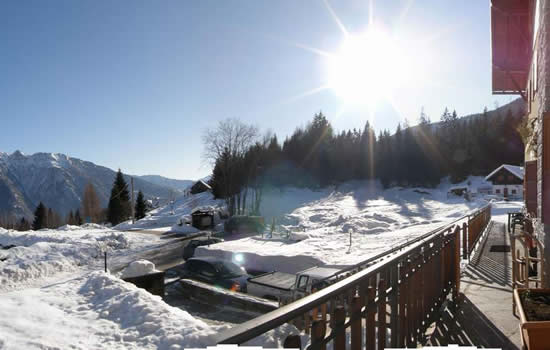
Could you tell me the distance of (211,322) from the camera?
783 cm

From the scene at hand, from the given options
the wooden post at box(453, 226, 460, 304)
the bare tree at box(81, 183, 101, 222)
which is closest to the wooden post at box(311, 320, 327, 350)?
the wooden post at box(453, 226, 460, 304)

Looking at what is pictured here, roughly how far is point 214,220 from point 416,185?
117 feet

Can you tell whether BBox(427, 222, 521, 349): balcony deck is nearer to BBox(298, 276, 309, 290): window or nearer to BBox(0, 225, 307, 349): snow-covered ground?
BBox(0, 225, 307, 349): snow-covered ground

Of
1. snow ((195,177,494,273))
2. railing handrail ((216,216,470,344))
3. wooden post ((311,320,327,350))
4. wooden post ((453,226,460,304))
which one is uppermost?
railing handrail ((216,216,470,344))

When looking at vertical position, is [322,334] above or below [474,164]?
below

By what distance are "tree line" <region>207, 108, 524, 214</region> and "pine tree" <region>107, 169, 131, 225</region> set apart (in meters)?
14.3

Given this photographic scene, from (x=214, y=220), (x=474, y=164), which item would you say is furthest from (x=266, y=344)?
(x=474, y=164)

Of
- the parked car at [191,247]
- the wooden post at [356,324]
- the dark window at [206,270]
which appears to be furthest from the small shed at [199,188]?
the wooden post at [356,324]

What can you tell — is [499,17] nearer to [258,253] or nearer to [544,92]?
[544,92]

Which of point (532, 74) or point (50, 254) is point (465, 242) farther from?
point (50, 254)

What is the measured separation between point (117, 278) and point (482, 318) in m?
7.39

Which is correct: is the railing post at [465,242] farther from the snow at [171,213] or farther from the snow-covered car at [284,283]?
the snow at [171,213]

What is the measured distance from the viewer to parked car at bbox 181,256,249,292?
11.2 meters

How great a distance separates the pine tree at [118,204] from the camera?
49438mm
